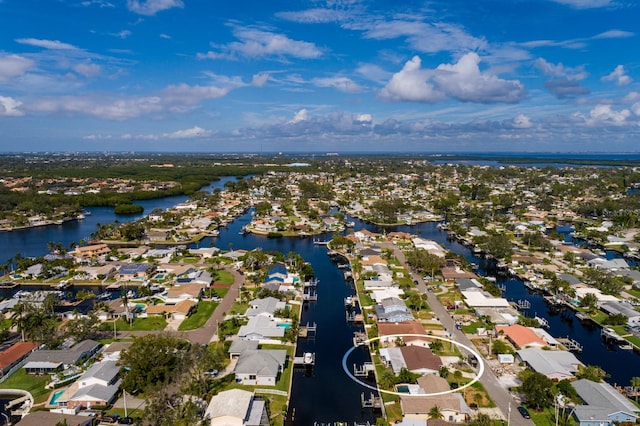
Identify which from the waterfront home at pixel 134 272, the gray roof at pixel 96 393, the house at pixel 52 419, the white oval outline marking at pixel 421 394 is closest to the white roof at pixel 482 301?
the white oval outline marking at pixel 421 394

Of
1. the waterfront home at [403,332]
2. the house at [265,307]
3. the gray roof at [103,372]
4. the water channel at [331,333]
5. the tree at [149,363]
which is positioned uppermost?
the tree at [149,363]

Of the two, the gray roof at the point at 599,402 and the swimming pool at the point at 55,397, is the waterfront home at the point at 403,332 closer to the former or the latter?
the gray roof at the point at 599,402

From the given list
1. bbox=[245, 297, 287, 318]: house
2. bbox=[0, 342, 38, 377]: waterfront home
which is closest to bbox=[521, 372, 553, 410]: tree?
bbox=[245, 297, 287, 318]: house

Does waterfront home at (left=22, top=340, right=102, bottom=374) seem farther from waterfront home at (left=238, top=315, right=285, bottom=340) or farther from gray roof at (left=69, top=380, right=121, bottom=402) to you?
waterfront home at (left=238, top=315, right=285, bottom=340)

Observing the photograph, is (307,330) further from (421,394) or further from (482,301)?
(482,301)

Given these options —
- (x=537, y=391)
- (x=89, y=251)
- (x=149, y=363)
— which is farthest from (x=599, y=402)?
(x=89, y=251)

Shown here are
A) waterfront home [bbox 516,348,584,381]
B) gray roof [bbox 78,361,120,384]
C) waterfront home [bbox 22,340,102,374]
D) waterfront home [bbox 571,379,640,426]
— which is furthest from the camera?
waterfront home [bbox 22,340,102,374]
